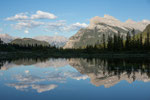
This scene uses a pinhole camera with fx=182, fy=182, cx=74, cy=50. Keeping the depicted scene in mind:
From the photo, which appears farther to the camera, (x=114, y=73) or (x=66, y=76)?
(x=114, y=73)

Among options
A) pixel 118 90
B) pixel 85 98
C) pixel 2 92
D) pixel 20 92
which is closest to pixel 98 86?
pixel 118 90

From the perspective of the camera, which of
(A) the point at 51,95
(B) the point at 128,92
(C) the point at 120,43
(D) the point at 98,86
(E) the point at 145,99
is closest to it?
(E) the point at 145,99

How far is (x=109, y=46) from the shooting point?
13912 centimetres

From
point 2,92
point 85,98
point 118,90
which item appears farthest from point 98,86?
point 2,92

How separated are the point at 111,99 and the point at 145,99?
116 inches

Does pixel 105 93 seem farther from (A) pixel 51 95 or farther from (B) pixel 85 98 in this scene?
(A) pixel 51 95

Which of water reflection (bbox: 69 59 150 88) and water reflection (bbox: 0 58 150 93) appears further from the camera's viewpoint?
water reflection (bbox: 69 59 150 88)

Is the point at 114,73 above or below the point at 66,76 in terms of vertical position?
above

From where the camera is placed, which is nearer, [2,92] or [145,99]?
[145,99]

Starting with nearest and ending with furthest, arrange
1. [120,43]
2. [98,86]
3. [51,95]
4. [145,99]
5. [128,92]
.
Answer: [145,99] < [51,95] < [128,92] < [98,86] < [120,43]

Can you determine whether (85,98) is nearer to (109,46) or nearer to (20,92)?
(20,92)

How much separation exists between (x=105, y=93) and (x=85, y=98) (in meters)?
2.92

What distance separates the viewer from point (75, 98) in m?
16.5

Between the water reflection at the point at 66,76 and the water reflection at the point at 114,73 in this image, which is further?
the water reflection at the point at 114,73
